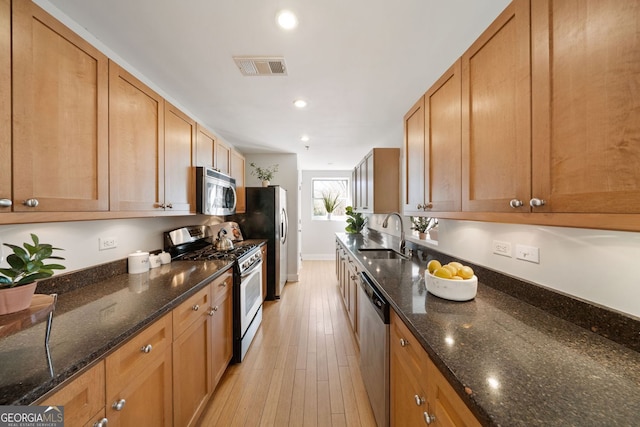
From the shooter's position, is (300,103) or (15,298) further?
(300,103)

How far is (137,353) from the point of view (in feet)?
3.36

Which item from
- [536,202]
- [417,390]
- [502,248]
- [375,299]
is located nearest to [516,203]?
[536,202]

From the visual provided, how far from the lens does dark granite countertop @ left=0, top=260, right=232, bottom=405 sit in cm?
67

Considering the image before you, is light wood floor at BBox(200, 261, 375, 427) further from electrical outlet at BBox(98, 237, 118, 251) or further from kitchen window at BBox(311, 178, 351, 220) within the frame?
kitchen window at BBox(311, 178, 351, 220)

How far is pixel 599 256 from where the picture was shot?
93 cm

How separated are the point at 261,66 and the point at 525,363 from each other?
90.7 inches

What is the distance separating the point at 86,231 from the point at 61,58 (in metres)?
1.01

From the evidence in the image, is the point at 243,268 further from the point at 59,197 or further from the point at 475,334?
the point at 475,334

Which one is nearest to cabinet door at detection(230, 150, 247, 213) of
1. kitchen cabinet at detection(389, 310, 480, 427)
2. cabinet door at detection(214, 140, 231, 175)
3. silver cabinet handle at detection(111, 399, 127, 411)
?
cabinet door at detection(214, 140, 231, 175)

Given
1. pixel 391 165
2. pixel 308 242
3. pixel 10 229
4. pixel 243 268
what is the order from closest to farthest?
pixel 10 229, pixel 243 268, pixel 391 165, pixel 308 242

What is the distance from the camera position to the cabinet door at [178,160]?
1782mm

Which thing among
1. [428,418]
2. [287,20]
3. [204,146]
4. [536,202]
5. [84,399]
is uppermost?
[287,20]

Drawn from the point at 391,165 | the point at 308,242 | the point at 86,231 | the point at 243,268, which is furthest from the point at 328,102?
the point at 308,242

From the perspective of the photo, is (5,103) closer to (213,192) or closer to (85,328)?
(85,328)
